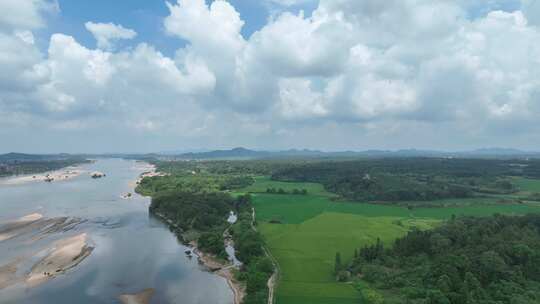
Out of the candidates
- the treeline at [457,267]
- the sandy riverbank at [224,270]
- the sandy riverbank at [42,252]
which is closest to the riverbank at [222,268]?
the sandy riverbank at [224,270]

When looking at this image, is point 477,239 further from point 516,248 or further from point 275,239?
point 275,239

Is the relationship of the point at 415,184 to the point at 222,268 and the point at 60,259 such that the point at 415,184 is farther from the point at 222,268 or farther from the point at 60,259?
the point at 60,259

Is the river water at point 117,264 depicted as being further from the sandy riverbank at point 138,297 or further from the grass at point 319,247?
the grass at point 319,247

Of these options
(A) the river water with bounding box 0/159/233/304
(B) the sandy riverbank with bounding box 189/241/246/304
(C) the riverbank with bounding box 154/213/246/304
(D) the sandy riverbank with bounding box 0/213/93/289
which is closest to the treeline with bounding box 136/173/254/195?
(A) the river water with bounding box 0/159/233/304

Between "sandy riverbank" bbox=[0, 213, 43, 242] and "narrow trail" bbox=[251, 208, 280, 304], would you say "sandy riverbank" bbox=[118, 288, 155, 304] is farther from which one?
"sandy riverbank" bbox=[0, 213, 43, 242]

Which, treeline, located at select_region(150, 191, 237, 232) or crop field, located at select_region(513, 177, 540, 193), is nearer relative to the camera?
treeline, located at select_region(150, 191, 237, 232)

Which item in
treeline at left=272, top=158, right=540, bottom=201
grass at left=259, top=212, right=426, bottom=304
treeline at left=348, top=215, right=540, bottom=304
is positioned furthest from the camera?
treeline at left=272, top=158, right=540, bottom=201
